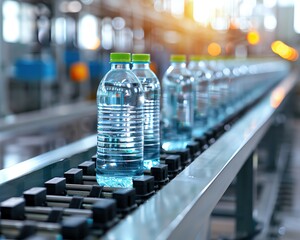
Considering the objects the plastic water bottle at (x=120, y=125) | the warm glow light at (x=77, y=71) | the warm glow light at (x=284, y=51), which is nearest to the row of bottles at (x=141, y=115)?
the plastic water bottle at (x=120, y=125)

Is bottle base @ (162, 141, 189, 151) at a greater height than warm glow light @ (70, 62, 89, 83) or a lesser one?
lesser

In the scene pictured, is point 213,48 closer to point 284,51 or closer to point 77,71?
point 284,51

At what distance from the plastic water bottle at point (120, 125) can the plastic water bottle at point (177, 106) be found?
377 mm

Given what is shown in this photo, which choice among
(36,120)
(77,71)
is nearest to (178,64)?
(36,120)

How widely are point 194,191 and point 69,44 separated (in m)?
5.70

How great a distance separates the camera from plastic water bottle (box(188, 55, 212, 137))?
2.16 meters

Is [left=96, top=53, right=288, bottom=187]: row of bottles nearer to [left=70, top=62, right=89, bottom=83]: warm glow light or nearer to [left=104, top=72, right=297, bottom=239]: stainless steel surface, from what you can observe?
[left=104, top=72, right=297, bottom=239]: stainless steel surface

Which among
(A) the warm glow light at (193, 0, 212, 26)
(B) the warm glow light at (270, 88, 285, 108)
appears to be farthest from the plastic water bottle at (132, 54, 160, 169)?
(A) the warm glow light at (193, 0, 212, 26)

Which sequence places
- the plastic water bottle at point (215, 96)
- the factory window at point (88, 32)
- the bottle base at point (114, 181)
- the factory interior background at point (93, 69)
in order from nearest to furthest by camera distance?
the bottle base at point (114, 181), the plastic water bottle at point (215, 96), the factory interior background at point (93, 69), the factory window at point (88, 32)

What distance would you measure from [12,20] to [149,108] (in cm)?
467

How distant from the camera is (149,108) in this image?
1606 mm

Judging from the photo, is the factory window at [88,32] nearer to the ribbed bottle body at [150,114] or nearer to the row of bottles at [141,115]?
the row of bottles at [141,115]

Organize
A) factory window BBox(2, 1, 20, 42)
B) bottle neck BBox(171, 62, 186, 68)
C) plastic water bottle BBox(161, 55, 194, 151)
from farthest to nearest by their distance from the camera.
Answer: factory window BBox(2, 1, 20, 42) < bottle neck BBox(171, 62, 186, 68) < plastic water bottle BBox(161, 55, 194, 151)

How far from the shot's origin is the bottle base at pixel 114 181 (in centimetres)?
124
